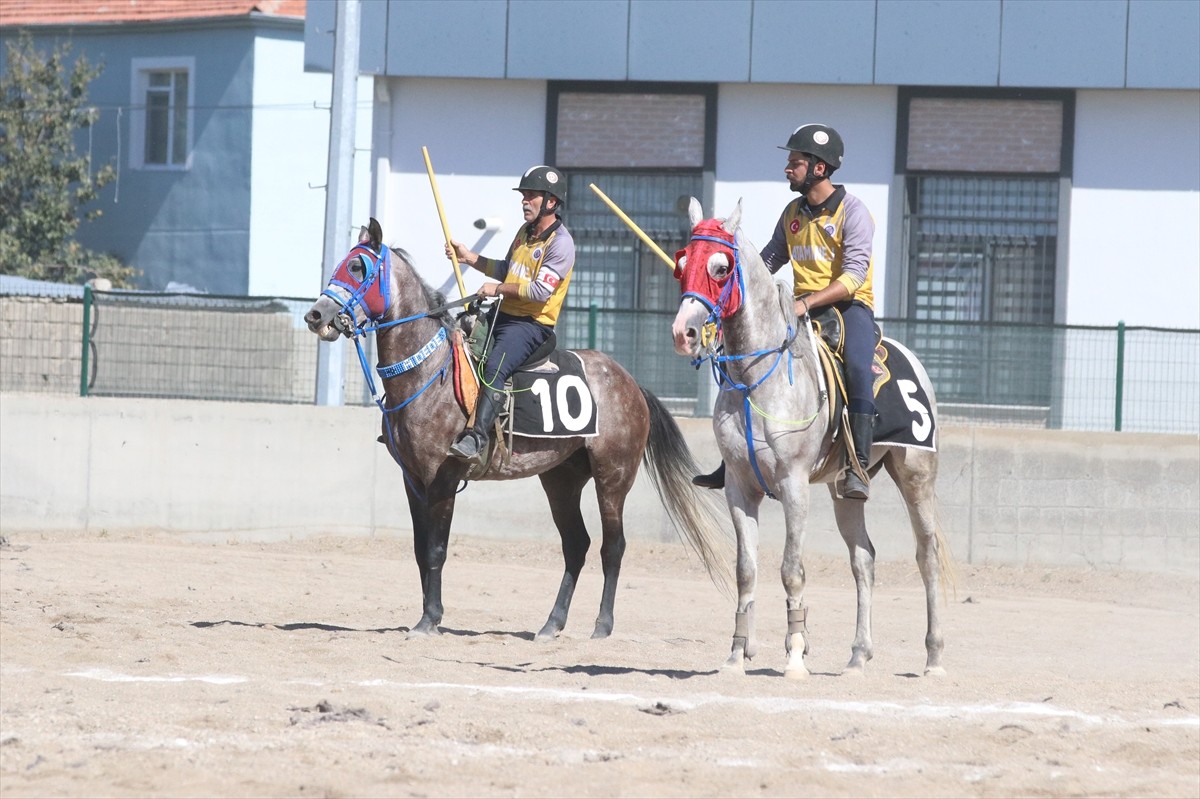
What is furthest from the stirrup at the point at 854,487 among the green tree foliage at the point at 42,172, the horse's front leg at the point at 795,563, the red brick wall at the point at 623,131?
the green tree foliage at the point at 42,172

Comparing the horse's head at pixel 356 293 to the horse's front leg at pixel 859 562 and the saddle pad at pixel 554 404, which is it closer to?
the saddle pad at pixel 554 404

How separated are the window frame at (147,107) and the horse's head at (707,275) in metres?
24.7

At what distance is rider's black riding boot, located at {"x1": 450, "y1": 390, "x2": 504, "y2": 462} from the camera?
10320 mm

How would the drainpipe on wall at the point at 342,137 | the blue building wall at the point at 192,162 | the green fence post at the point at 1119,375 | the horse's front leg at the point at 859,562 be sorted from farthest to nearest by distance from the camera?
the blue building wall at the point at 192,162
the drainpipe on wall at the point at 342,137
the green fence post at the point at 1119,375
the horse's front leg at the point at 859,562

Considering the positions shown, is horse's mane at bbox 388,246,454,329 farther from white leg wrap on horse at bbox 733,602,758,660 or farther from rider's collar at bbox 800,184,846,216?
white leg wrap on horse at bbox 733,602,758,660

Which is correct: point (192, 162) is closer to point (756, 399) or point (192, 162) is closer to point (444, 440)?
point (444, 440)

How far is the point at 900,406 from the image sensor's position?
933cm

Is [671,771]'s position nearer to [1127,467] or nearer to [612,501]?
[612,501]

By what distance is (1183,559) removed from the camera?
15.6 meters

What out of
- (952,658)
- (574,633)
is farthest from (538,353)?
(952,658)

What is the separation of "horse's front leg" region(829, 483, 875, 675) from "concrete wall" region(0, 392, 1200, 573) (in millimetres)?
6347

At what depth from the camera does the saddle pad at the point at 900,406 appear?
927cm

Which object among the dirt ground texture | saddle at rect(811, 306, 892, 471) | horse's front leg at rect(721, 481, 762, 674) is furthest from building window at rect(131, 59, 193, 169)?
horse's front leg at rect(721, 481, 762, 674)

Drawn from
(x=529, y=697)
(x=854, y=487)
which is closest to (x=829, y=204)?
(x=854, y=487)
